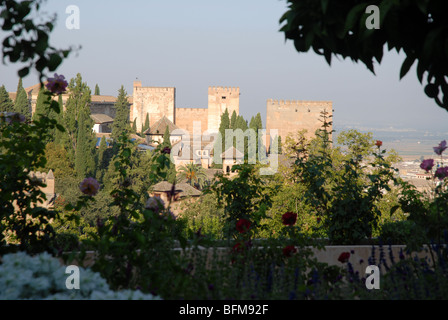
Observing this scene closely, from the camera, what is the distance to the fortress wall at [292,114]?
6322 cm

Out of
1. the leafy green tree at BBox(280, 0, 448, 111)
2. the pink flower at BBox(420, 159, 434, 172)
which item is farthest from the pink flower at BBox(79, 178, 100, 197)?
the pink flower at BBox(420, 159, 434, 172)

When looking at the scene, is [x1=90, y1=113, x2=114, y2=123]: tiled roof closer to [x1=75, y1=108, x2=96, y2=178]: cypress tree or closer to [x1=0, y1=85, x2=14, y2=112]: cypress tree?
[x1=0, y1=85, x2=14, y2=112]: cypress tree

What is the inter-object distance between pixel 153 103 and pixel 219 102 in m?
9.09

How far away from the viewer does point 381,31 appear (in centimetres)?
274

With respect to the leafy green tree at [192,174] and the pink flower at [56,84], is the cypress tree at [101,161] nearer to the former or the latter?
the leafy green tree at [192,174]

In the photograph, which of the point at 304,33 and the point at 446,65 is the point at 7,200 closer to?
the point at 304,33

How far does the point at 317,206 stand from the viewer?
18.2 ft

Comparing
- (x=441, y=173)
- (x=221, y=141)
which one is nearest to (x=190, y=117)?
(x=221, y=141)

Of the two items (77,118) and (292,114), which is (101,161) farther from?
(292,114)

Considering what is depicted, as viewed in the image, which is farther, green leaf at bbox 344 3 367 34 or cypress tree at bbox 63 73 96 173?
cypress tree at bbox 63 73 96 173

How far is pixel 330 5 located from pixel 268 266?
1.83m

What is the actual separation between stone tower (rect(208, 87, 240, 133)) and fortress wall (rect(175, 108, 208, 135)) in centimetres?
85

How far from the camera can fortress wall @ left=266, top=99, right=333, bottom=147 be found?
63.2m

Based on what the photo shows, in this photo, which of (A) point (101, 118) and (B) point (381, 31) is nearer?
(B) point (381, 31)
